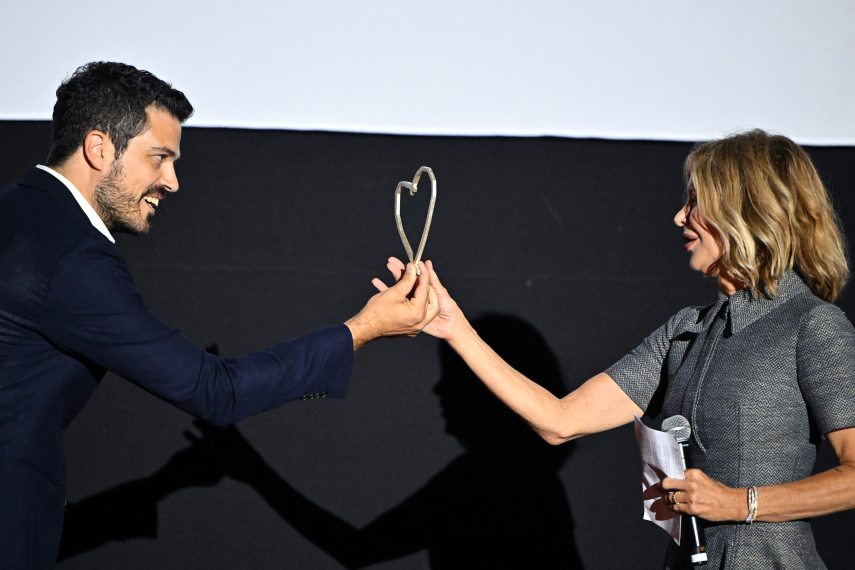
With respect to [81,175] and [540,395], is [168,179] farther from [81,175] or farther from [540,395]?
[540,395]

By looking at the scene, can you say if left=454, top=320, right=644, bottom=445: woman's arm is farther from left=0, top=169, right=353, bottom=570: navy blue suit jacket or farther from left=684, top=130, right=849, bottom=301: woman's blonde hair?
left=0, top=169, right=353, bottom=570: navy blue suit jacket

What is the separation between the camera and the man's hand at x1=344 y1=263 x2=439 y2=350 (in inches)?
70.8

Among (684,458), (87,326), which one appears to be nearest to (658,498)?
(684,458)

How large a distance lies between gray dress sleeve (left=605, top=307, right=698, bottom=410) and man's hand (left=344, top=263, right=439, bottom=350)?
0.42 m

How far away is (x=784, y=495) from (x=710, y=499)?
0.12 metres

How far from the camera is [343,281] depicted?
9.14ft

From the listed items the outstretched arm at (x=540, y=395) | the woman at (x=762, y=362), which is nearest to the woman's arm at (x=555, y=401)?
the outstretched arm at (x=540, y=395)

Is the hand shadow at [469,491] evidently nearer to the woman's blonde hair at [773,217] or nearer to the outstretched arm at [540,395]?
the outstretched arm at [540,395]

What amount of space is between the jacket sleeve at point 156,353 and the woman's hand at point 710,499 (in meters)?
0.65

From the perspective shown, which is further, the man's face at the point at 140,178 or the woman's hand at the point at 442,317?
the woman's hand at the point at 442,317

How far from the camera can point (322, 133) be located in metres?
2.76

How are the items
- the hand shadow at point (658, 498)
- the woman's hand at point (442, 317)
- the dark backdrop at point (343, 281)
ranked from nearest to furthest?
the hand shadow at point (658, 498) → the woman's hand at point (442, 317) → the dark backdrop at point (343, 281)

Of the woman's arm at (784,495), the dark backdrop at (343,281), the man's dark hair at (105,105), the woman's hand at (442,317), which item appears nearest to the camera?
the woman's arm at (784,495)

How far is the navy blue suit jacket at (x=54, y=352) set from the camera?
1505 mm
